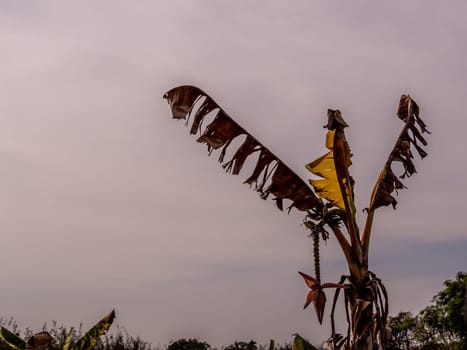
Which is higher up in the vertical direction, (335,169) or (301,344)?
(335,169)

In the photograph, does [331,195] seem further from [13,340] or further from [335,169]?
[13,340]

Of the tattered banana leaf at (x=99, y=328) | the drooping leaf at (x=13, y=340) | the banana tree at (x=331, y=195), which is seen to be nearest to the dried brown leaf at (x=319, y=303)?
the banana tree at (x=331, y=195)

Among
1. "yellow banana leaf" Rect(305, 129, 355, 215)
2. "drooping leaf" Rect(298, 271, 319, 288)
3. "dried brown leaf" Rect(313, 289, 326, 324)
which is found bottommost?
"dried brown leaf" Rect(313, 289, 326, 324)

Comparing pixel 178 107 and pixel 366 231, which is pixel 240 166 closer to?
pixel 178 107

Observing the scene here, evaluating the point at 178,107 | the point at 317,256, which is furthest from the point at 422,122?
the point at 178,107

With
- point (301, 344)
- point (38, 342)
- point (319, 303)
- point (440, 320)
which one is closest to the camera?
point (319, 303)

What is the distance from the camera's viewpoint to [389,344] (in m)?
6.28

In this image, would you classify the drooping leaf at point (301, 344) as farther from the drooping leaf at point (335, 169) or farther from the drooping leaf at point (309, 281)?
the drooping leaf at point (335, 169)

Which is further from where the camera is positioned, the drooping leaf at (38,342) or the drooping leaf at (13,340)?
the drooping leaf at (13,340)

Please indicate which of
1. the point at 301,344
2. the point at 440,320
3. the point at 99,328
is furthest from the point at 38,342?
the point at 440,320

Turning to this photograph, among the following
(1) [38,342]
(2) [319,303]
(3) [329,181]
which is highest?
(3) [329,181]

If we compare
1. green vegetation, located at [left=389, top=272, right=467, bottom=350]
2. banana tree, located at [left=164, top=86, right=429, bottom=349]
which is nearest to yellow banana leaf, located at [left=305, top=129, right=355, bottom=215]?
banana tree, located at [left=164, top=86, right=429, bottom=349]

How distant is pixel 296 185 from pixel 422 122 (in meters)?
2.11

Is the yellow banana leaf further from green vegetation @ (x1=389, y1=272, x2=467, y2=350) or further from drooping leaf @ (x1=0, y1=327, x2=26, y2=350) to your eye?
green vegetation @ (x1=389, y1=272, x2=467, y2=350)
